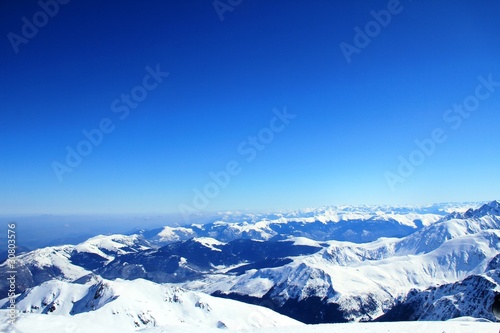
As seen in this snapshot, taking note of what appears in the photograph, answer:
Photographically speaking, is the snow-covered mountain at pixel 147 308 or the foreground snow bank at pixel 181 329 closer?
the foreground snow bank at pixel 181 329

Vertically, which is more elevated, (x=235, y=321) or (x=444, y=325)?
(x=444, y=325)

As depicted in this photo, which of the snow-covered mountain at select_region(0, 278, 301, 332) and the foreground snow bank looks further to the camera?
the snow-covered mountain at select_region(0, 278, 301, 332)

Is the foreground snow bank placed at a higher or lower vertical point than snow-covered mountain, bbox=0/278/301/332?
higher

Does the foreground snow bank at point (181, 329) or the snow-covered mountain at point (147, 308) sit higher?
the foreground snow bank at point (181, 329)

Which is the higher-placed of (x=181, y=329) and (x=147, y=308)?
(x=181, y=329)

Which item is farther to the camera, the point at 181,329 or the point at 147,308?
the point at 147,308

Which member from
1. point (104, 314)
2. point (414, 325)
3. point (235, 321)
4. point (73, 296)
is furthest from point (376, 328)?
point (73, 296)

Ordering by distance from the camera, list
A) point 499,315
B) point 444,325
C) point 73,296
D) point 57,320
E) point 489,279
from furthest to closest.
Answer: point 73,296, point 489,279, point 444,325, point 57,320, point 499,315

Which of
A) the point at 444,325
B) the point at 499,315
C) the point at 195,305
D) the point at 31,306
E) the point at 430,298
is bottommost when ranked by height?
the point at 430,298

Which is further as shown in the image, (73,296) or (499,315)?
(73,296)

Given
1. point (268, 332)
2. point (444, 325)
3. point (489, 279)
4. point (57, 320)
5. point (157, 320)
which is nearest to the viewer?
point (57, 320)

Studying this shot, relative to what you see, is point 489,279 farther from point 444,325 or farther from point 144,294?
point 144,294
